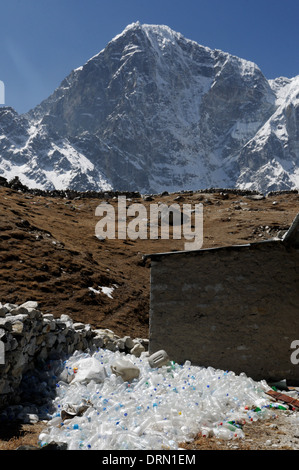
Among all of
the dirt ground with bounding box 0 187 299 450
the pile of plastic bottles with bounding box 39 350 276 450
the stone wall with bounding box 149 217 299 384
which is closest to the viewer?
the pile of plastic bottles with bounding box 39 350 276 450

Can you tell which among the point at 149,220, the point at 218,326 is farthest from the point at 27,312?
the point at 149,220

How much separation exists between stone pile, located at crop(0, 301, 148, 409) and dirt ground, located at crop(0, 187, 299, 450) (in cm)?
100

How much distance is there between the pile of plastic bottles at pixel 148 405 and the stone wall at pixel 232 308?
1.82ft

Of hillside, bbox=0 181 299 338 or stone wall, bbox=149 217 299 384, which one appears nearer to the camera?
stone wall, bbox=149 217 299 384

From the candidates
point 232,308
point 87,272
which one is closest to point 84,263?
point 87,272

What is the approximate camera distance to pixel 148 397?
6488 mm

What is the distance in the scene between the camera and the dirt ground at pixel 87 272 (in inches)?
218

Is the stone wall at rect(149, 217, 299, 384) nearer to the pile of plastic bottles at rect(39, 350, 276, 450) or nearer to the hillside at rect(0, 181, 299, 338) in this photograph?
the pile of plastic bottles at rect(39, 350, 276, 450)

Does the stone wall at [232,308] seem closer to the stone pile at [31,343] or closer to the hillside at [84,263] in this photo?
the stone pile at [31,343]

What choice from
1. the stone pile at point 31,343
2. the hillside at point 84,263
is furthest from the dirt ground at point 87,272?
the stone pile at point 31,343

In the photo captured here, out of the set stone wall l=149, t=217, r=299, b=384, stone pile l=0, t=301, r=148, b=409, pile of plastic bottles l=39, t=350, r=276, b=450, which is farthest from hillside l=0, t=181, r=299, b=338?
pile of plastic bottles l=39, t=350, r=276, b=450

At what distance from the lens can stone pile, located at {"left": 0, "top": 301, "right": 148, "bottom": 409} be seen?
6.28 meters
